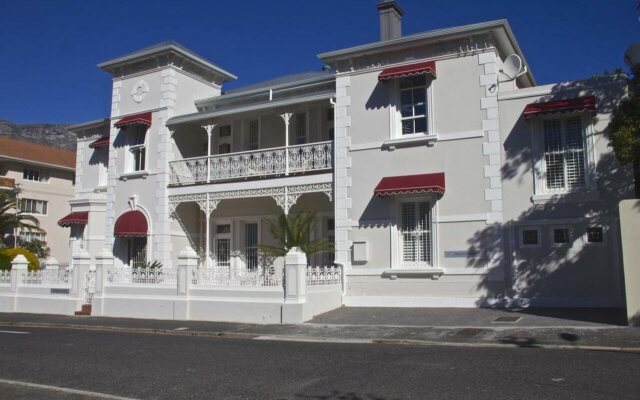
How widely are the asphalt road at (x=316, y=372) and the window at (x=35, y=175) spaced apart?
107ft

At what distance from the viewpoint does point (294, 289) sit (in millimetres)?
15070

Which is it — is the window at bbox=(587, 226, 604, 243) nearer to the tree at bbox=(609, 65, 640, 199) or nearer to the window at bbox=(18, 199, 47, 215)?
the tree at bbox=(609, 65, 640, 199)

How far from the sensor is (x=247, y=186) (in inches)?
795

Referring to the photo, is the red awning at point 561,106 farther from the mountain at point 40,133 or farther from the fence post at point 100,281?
the mountain at point 40,133

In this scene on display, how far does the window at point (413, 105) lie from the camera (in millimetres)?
17641

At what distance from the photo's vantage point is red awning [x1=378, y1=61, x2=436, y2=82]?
16.9 metres

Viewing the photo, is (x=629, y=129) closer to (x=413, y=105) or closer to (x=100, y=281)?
(x=413, y=105)

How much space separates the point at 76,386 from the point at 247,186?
12.5m

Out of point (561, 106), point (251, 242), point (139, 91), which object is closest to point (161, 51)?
point (139, 91)

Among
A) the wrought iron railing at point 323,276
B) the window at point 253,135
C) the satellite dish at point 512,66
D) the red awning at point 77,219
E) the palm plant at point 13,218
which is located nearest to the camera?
the wrought iron railing at point 323,276

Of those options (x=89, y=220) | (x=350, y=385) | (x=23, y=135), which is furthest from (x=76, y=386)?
(x=23, y=135)

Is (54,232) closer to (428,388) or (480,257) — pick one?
(480,257)

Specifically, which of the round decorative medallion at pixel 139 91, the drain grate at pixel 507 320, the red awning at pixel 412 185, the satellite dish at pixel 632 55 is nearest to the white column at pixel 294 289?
the red awning at pixel 412 185

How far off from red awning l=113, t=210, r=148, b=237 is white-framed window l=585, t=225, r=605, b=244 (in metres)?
14.7
